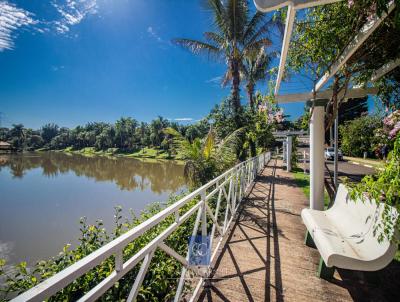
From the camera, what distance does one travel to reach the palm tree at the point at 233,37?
387 inches

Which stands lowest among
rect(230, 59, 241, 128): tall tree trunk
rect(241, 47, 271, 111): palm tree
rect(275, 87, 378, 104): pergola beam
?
rect(275, 87, 378, 104): pergola beam

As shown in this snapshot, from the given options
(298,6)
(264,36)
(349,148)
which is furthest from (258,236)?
(349,148)

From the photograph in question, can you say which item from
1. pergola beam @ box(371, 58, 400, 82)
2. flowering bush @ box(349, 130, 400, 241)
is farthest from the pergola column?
flowering bush @ box(349, 130, 400, 241)

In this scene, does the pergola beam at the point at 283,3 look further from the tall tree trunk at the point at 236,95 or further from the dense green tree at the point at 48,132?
the dense green tree at the point at 48,132

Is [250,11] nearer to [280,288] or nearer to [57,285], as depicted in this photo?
[280,288]

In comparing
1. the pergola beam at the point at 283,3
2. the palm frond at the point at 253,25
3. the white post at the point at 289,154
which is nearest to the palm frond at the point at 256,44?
the palm frond at the point at 253,25

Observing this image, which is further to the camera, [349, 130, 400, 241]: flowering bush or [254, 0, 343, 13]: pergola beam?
[254, 0, 343, 13]: pergola beam

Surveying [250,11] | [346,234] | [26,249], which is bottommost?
[26,249]

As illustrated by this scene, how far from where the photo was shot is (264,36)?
420 inches

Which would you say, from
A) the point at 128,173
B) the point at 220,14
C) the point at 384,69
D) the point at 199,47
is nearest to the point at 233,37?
the point at 220,14

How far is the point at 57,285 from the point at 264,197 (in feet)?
21.0

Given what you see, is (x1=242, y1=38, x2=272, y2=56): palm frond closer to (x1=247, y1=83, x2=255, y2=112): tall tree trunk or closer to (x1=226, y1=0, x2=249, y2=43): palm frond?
(x1=226, y1=0, x2=249, y2=43): palm frond

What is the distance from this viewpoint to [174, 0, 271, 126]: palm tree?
32.2ft

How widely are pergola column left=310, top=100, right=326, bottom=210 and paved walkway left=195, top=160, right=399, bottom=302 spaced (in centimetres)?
77
